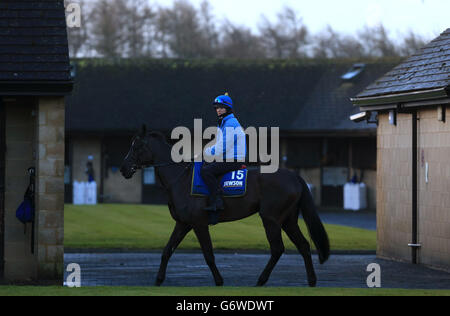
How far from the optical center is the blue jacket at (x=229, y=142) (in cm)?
1379

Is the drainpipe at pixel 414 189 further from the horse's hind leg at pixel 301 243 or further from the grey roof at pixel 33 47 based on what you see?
the grey roof at pixel 33 47

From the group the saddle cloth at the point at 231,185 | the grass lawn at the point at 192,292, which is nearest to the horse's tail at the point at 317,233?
the saddle cloth at the point at 231,185

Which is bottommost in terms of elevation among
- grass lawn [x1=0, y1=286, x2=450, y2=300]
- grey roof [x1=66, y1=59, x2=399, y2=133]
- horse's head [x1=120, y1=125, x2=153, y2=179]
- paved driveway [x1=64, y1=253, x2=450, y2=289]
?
paved driveway [x1=64, y1=253, x2=450, y2=289]

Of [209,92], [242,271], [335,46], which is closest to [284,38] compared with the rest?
[335,46]

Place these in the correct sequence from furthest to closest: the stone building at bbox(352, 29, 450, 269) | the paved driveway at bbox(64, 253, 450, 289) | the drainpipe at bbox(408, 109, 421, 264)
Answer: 1. the drainpipe at bbox(408, 109, 421, 264)
2. the stone building at bbox(352, 29, 450, 269)
3. the paved driveway at bbox(64, 253, 450, 289)

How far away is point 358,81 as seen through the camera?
4503 centimetres

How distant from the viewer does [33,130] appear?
50.1 feet

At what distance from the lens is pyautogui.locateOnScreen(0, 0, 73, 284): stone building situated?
574 inches

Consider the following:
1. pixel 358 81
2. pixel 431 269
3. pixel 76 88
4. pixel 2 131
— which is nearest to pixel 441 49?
pixel 431 269

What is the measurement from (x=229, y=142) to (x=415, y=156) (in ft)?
19.2

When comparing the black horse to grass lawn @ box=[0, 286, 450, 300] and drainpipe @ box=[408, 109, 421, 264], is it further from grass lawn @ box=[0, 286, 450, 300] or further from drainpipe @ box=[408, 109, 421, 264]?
drainpipe @ box=[408, 109, 421, 264]

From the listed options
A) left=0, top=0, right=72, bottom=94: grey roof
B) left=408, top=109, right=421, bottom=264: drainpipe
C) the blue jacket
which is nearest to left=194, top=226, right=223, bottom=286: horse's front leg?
the blue jacket

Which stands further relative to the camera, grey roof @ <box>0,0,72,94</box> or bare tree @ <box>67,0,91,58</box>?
bare tree @ <box>67,0,91,58</box>

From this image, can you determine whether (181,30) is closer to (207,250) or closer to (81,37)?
(81,37)
